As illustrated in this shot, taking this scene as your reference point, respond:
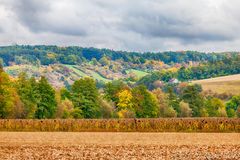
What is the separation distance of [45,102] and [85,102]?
44.4 ft

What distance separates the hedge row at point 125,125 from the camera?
281 ft

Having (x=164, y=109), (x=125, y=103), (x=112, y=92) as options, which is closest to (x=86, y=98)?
(x=125, y=103)

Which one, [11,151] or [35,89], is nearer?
[11,151]

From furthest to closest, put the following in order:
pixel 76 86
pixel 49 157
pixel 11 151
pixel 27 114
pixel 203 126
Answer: pixel 76 86 → pixel 27 114 → pixel 203 126 → pixel 11 151 → pixel 49 157

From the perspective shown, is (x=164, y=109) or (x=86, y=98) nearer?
(x=86, y=98)

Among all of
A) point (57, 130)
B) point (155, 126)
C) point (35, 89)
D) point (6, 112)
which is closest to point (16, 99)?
point (6, 112)

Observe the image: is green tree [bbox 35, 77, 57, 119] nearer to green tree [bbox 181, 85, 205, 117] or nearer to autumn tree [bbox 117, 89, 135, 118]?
autumn tree [bbox 117, 89, 135, 118]

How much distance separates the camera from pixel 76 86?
444 feet

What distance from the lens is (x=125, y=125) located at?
87.0m

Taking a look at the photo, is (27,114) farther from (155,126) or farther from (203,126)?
(203,126)

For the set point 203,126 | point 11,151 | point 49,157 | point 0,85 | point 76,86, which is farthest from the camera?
point 76,86

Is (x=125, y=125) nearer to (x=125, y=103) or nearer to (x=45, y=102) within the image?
(x=45, y=102)

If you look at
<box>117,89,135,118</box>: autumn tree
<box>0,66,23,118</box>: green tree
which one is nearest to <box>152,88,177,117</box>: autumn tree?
<box>117,89,135,118</box>: autumn tree

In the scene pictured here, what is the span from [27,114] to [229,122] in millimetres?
48725
